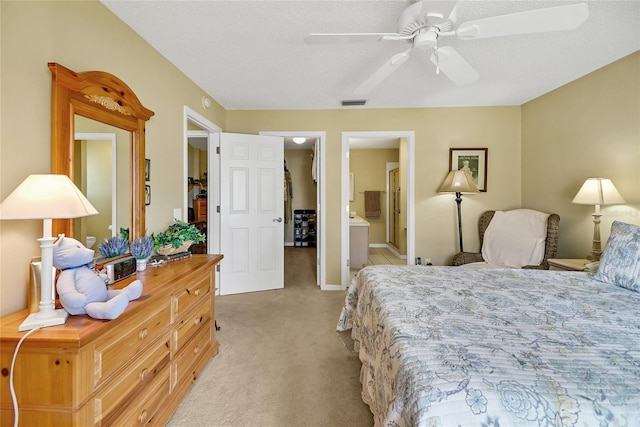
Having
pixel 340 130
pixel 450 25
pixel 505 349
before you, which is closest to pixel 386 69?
pixel 450 25

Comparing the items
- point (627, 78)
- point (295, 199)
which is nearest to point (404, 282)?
point (627, 78)

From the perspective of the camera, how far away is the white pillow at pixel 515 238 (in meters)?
2.88

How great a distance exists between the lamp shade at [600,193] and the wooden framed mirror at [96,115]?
143 inches

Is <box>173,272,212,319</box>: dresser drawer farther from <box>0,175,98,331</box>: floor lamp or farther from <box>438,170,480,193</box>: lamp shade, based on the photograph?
<box>438,170,480,193</box>: lamp shade

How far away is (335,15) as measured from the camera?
177cm

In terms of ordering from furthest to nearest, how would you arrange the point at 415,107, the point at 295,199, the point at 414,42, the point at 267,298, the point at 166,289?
the point at 295,199 → the point at 415,107 → the point at 267,298 → the point at 414,42 → the point at 166,289

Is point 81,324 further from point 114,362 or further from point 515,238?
point 515,238

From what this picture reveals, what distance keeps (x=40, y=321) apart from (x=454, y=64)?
2.58 metres

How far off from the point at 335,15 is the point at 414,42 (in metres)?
0.55

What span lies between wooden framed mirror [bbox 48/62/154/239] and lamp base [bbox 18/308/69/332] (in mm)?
471

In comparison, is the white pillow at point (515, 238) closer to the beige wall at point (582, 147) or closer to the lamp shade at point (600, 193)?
the beige wall at point (582, 147)

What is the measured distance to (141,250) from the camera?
1.66 m

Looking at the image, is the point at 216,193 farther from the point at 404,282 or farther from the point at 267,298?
the point at 404,282

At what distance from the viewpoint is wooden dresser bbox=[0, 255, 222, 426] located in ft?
3.01
